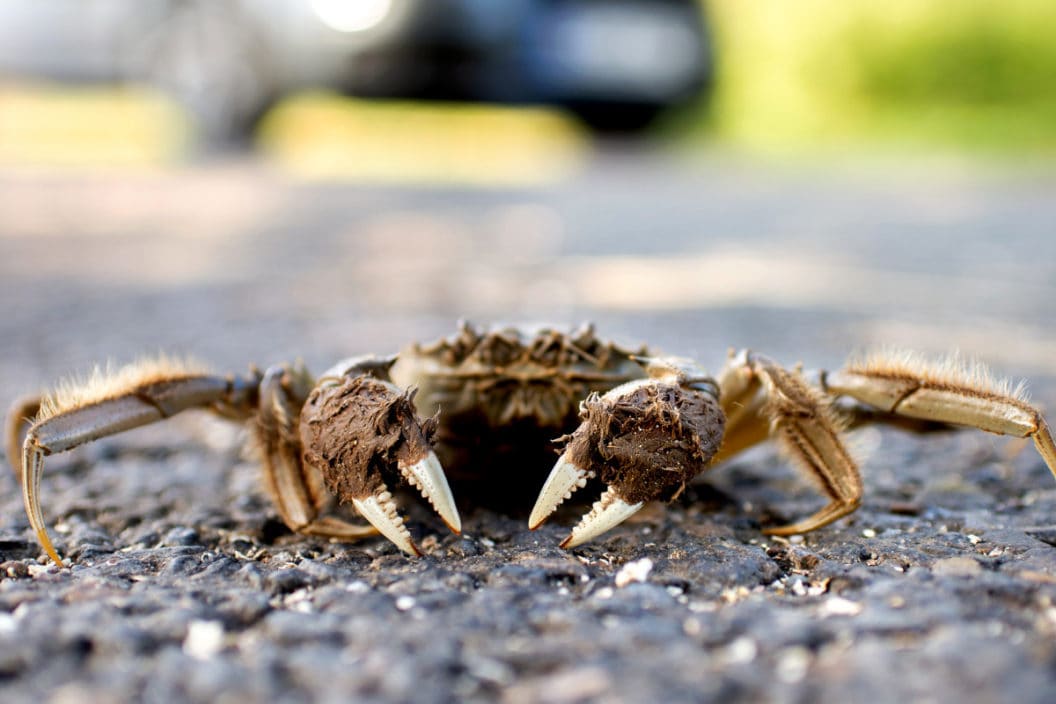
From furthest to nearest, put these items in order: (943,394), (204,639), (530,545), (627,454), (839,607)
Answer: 1. (943,394)
2. (530,545)
3. (627,454)
4. (839,607)
5. (204,639)

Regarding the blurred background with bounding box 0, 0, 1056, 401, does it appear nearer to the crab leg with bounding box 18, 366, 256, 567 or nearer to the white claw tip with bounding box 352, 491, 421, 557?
the crab leg with bounding box 18, 366, 256, 567

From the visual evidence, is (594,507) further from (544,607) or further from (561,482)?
(544,607)

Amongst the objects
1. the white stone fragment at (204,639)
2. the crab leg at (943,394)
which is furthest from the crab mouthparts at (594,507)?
the crab leg at (943,394)

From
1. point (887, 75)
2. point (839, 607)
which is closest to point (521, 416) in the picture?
point (839, 607)

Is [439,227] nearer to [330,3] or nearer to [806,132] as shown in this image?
[330,3]

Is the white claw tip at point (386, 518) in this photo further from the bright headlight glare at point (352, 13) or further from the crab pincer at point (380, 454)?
the bright headlight glare at point (352, 13)

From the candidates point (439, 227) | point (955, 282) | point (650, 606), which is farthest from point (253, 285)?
point (650, 606)
